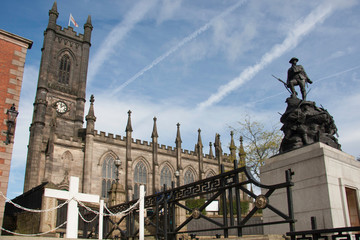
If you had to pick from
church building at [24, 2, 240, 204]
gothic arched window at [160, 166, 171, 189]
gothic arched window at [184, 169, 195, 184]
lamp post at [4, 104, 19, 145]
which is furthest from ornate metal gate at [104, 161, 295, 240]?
gothic arched window at [184, 169, 195, 184]

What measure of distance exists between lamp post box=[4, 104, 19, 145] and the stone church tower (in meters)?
A: 26.7

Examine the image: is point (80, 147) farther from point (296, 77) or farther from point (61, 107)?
point (296, 77)

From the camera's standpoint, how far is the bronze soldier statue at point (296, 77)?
9141 millimetres

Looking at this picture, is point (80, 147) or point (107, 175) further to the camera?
point (107, 175)

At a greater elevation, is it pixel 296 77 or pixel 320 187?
pixel 296 77

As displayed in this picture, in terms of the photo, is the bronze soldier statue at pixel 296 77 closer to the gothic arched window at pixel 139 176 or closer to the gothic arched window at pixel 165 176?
the gothic arched window at pixel 139 176

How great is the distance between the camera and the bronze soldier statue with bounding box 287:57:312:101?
9141 millimetres

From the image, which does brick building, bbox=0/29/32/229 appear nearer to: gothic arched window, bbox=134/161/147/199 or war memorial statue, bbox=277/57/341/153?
war memorial statue, bbox=277/57/341/153

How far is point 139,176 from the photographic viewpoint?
41.7 m

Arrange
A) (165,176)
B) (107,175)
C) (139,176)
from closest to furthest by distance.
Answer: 1. (107,175)
2. (139,176)
3. (165,176)

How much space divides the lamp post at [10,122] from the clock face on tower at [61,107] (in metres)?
35.5

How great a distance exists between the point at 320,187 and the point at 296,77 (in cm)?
342

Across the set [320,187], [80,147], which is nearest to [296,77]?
[320,187]

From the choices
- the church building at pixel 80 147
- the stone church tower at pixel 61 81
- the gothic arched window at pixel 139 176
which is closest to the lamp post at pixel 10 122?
the church building at pixel 80 147
